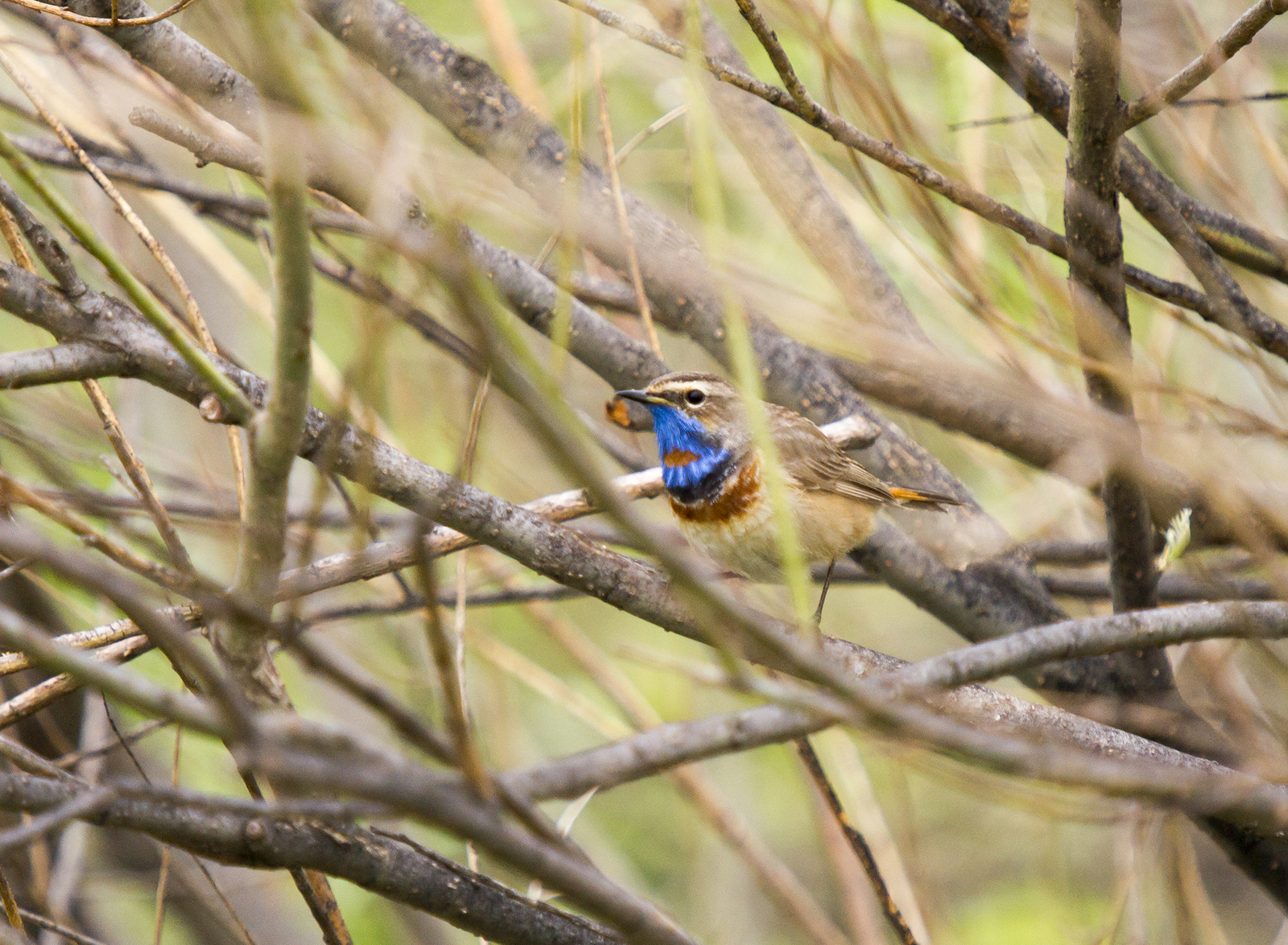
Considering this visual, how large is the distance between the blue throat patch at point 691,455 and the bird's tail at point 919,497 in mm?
664

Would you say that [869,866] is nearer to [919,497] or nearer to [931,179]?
[919,497]

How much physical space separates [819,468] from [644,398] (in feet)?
2.42

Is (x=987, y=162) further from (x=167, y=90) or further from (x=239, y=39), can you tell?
(x=239, y=39)

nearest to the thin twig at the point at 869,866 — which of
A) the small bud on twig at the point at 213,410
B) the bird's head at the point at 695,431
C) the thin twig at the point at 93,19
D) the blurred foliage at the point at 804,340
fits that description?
the blurred foliage at the point at 804,340

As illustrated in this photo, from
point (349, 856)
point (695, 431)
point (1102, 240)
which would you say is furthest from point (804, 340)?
point (349, 856)

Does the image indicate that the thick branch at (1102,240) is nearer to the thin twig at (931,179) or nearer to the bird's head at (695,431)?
the thin twig at (931,179)

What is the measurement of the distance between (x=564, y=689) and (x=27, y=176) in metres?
2.56

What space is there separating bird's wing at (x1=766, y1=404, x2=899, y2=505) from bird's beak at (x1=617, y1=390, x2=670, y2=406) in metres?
0.48

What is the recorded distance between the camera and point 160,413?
6.05 meters

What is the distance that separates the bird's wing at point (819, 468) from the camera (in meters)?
3.94

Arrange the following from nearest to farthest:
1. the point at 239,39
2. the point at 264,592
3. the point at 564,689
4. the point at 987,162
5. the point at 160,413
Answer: the point at 239,39
the point at 264,592
the point at 564,689
the point at 987,162
the point at 160,413

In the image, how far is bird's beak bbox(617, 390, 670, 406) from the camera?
366 centimetres

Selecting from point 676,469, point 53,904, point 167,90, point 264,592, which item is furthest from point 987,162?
point 53,904

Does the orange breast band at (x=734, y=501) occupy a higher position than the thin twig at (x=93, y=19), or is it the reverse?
the orange breast band at (x=734, y=501)
